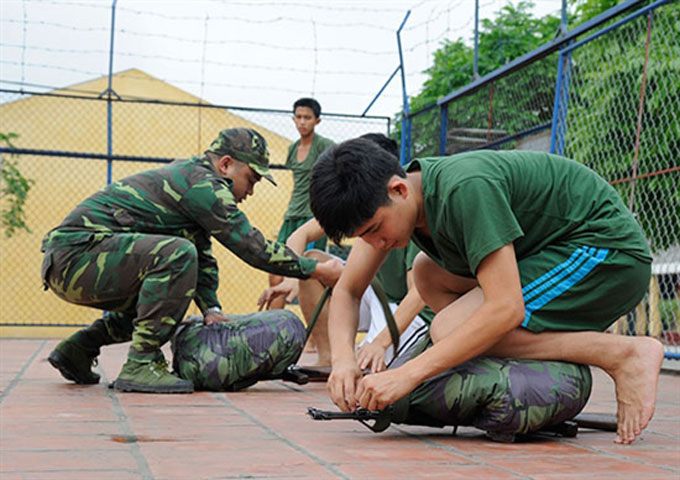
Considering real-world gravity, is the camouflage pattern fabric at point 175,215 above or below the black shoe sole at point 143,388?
above

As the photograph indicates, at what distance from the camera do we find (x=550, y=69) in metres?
9.30

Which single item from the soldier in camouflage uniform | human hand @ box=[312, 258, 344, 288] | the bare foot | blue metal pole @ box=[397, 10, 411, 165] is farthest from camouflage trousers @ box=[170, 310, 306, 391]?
blue metal pole @ box=[397, 10, 411, 165]

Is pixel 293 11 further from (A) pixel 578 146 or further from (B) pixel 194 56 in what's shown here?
(A) pixel 578 146

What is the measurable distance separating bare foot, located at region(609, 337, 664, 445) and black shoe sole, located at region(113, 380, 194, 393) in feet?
5.87

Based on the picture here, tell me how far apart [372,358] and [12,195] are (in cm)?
868

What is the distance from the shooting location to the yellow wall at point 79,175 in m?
10.2

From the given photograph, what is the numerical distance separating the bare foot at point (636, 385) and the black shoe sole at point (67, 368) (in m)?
2.34

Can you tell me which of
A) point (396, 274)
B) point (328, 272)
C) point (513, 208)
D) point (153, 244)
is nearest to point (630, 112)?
point (396, 274)

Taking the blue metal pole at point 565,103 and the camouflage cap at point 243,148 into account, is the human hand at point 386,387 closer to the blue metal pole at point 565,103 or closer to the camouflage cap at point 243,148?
the camouflage cap at point 243,148

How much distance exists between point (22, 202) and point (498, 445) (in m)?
8.76

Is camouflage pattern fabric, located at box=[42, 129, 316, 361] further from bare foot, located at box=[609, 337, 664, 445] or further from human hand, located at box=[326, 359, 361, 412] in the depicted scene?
bare foot, located at box=[609, 337, 664, 445]

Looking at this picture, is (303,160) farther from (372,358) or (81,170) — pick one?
(81,170)

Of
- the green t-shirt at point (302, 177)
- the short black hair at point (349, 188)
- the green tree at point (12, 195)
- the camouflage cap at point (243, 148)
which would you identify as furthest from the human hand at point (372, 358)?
the green tree at point (12, 195)

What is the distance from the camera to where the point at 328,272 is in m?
3.80
